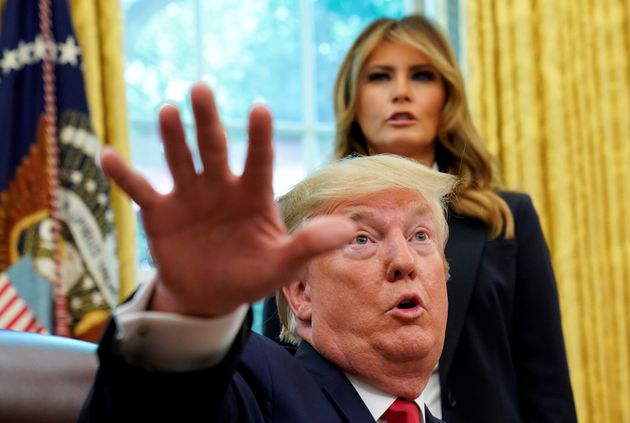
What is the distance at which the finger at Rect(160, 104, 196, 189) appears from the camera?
0.92 metres

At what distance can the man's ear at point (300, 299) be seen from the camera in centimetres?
168

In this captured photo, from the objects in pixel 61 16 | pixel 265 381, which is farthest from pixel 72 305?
pixel 265 381

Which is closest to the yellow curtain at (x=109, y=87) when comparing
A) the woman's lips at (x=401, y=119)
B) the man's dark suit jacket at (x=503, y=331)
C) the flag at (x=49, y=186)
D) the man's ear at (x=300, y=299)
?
the flag at (x=49, y=186)

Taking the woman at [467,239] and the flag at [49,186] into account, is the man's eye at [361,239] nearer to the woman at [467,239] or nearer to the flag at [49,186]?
the woman at [467,239]

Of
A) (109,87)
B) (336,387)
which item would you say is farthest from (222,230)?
(109,87)

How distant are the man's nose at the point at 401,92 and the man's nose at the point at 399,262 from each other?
1.13 metres

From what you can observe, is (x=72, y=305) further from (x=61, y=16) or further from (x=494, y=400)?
(x=494, y=400)

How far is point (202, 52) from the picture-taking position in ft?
14.1

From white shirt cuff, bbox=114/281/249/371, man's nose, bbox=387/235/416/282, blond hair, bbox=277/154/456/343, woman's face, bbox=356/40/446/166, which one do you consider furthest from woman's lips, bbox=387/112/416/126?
white shirt cuff, bbox=114/281/249/371

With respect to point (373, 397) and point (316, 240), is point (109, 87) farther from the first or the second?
point (316, 240)

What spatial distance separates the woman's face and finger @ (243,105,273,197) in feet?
5.60

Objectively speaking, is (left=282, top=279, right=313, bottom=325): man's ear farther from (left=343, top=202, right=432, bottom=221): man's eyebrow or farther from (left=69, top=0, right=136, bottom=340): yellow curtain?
(left=69, top=0, right=136, bottom=340): yellow curtain

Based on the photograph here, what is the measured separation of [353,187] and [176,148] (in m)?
A: 0.78

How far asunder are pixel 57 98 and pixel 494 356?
183 centimetres
